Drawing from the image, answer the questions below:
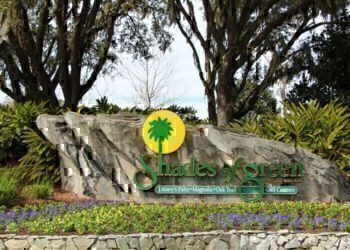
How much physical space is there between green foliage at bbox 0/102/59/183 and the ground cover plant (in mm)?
2501

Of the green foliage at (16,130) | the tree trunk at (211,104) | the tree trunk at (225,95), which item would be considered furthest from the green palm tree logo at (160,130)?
the tree trunk at (211,104)

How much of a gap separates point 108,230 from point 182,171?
3.43 m

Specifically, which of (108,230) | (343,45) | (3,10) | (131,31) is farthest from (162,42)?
(108,230)

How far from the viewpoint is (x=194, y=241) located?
26.4 feet

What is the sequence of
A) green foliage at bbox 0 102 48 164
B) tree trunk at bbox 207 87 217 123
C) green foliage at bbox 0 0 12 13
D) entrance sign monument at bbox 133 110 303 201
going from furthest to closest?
tree trunk at bbox 207 87 217 123
green foliage at bbox 0 0 12 13
green foliage at bbox 0 102 48 164
entrance sign monument at bbox 133 110 303 201

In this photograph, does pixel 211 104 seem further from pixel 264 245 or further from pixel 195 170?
pixel 264 245

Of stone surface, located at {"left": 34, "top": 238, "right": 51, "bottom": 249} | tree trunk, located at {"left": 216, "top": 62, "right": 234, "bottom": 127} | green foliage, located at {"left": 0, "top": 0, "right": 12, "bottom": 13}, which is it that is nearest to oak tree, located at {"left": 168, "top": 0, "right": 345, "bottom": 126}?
tree trunk, located at {"left": 216, "top": 62, "right": 234, "bottom": 127}

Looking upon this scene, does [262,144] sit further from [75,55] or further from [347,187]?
[75,55]

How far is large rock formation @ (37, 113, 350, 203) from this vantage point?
454 inches

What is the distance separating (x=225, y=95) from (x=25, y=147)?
7360 millimetres

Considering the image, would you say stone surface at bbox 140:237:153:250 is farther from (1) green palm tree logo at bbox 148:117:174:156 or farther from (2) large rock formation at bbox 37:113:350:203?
(1) green palm tree logo at bbox 148:117:174:156

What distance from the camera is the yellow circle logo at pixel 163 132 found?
1148 cm

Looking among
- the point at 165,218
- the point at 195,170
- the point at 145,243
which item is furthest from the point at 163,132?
Answer: the point at 145,243

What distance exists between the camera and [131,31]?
23422 millimetres
